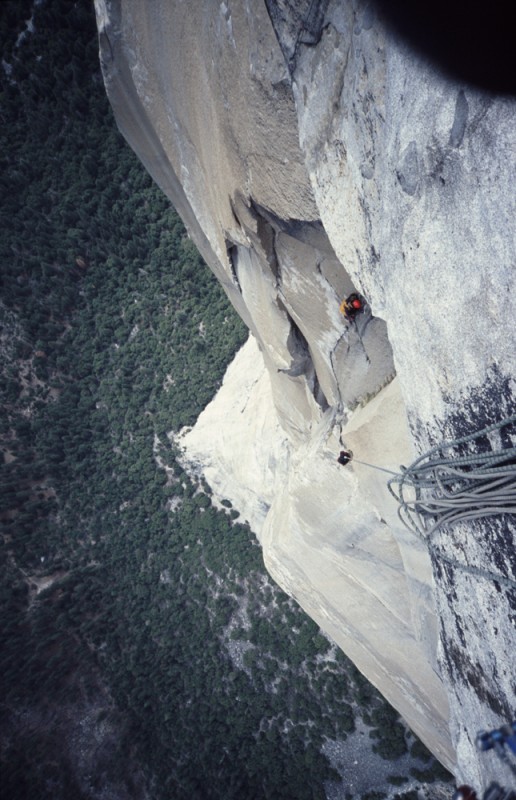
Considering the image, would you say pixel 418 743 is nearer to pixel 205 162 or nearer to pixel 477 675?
pixel 477 675

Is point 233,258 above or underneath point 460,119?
above

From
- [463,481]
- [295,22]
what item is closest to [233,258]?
[295,22]

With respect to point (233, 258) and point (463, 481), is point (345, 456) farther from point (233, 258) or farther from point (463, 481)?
point (463, 481)

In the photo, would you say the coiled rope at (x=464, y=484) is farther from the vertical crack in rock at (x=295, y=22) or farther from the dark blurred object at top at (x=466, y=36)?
the vertical crack in rock at (x=295, y=22)

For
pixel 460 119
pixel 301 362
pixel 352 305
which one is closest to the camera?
pixel 460 119

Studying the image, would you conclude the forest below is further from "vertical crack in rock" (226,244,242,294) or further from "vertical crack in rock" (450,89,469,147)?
"vertical crack in rock" (450,89,469,147)

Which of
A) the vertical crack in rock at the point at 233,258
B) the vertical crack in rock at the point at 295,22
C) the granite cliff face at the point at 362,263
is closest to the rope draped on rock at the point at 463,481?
the granite cliff face at the point at 362,263

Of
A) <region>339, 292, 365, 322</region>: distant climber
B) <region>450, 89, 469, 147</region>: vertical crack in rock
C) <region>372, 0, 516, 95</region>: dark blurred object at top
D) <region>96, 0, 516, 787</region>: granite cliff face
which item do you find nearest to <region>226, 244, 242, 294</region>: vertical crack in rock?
<region>96, 0, 516, 787</region>: granite cliff face
